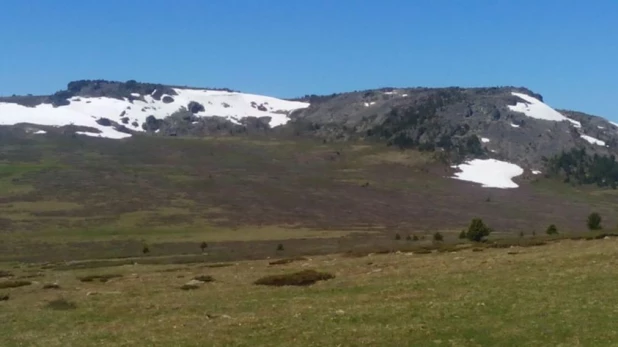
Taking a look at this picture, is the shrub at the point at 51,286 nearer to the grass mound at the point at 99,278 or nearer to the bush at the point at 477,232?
the grass mound at the point at 99,278

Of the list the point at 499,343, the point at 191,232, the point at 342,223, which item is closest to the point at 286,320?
the point at 499,343

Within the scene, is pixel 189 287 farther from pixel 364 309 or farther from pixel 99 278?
pixel 364 309

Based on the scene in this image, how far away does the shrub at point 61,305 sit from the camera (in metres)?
36.3

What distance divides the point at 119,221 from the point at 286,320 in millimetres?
124432

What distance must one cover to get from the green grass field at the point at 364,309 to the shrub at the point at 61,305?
0.05 meters

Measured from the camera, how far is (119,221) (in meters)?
147

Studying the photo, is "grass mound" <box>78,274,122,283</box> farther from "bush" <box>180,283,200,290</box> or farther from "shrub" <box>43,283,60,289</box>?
"bush" <box>180,283,200,290</box>

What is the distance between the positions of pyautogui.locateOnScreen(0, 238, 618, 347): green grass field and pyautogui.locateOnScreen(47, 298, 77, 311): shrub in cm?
5

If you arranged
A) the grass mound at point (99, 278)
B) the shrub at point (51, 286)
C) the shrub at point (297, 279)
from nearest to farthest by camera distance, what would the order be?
1. the shrub at point (297, 279)
2. the shrub at point (51, 286)
3. the grass mound at point (99, 278)

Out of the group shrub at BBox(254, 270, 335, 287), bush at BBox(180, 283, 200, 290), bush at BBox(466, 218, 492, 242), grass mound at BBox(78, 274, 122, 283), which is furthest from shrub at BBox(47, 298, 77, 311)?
bush at BBox(466, 218, 492, 242)

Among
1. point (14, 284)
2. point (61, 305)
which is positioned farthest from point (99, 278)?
point (61, 305)

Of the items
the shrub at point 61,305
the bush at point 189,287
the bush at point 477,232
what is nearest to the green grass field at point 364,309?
the shrub at point 61,305

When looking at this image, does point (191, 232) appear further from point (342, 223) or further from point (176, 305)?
point (176, 305)

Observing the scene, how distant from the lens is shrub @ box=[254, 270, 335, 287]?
4222 centimetres
